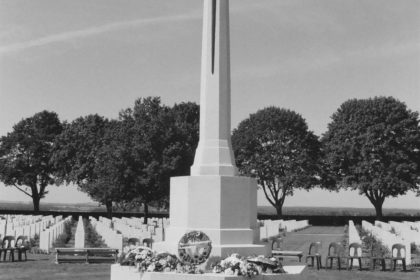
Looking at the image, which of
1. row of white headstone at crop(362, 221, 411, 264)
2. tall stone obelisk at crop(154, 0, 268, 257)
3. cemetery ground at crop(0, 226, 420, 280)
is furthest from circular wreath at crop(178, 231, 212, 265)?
row of white headstone at crop(362, 221, 411, 264)

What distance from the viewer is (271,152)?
44.5 meters

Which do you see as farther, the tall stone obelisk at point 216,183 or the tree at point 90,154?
the tree at point 90,154

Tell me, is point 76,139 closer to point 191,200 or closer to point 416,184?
point 416,184

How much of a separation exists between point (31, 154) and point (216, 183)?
158 ft

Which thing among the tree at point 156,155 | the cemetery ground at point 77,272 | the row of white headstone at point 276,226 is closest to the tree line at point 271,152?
the tree at point 156,155

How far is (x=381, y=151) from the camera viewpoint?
4050 centimetres

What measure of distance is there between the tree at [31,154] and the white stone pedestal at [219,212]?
46314 mm

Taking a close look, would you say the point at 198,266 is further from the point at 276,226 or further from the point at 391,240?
the point at 276,226

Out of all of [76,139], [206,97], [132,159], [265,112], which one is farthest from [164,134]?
[206,97]

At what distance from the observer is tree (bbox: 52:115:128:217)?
3988cm

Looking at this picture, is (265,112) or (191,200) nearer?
(191,200)

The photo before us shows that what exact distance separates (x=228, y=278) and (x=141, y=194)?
30090mm

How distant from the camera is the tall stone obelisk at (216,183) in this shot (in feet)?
32.3

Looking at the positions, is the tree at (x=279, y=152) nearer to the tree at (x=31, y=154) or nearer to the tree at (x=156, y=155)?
the tree at (x=156, y=155)
